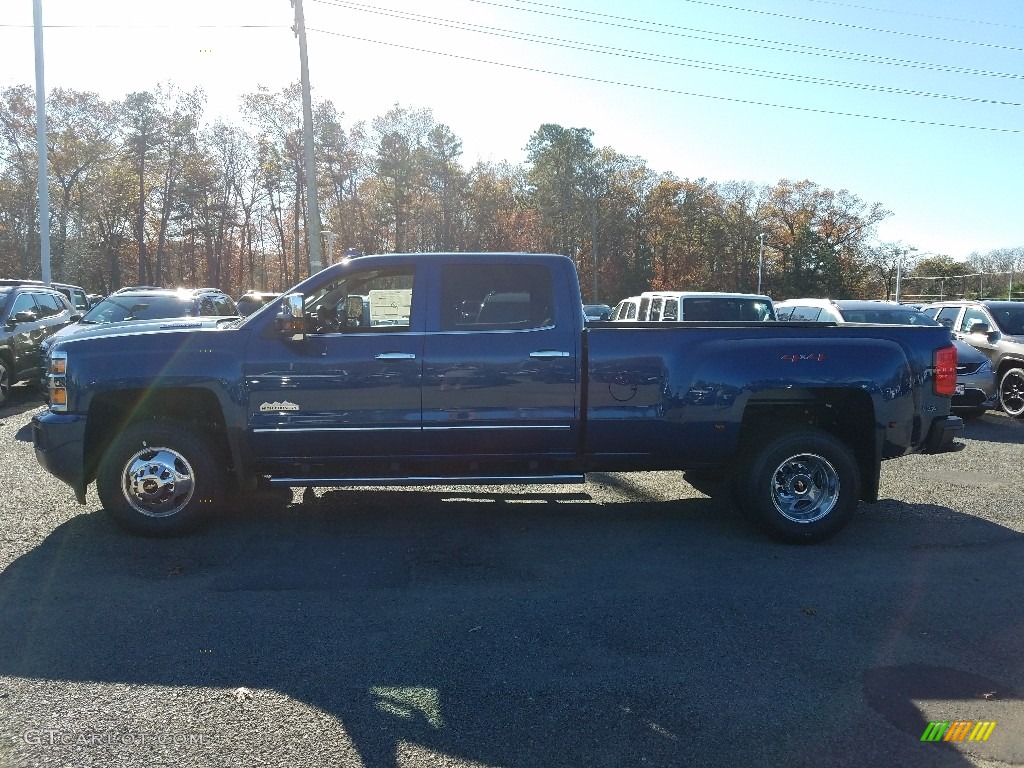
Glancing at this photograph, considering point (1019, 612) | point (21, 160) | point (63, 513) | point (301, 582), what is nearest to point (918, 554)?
point (1019, 612)

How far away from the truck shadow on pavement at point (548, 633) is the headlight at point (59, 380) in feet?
3.37

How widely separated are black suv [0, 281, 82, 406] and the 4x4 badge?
918 centimetres

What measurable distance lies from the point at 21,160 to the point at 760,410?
54.2 metres

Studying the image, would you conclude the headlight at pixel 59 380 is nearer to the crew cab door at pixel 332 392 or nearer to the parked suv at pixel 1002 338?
the crew cab door at pixel 332 392

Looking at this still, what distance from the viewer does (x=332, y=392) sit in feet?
19.5

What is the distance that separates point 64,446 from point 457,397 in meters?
2.92

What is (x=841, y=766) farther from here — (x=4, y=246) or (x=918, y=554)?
(x=4, y=246)

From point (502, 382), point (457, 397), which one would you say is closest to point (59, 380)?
point (457, 397)

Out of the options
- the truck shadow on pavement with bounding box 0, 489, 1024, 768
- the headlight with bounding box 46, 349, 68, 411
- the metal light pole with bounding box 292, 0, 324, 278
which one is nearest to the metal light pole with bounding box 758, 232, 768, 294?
the metal light pole with bounding box 292, 0, 324, 278

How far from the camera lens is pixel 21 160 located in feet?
158

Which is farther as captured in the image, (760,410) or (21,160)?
(21,160)

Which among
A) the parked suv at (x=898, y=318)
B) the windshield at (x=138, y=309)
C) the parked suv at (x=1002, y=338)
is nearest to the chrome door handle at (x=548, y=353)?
the parked suv at (x=898, y=318)

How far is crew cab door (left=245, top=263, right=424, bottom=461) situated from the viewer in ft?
19.5

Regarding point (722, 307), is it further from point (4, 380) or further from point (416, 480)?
point (4, 380)
